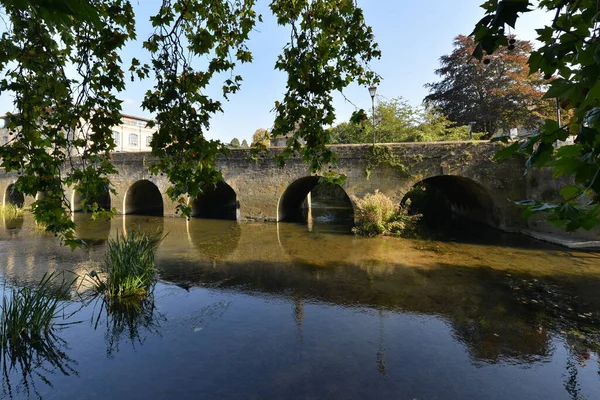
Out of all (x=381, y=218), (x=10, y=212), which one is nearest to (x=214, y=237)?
(x=381, y=218)

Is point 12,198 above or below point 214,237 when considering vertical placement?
above

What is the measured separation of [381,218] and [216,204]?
47.2 ft

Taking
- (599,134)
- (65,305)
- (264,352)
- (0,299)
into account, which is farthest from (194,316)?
(599,134)

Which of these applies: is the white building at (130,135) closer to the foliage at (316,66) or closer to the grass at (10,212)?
the grass at (10,212)

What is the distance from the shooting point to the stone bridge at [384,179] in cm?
1431

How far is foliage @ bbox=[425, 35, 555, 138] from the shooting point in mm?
23922

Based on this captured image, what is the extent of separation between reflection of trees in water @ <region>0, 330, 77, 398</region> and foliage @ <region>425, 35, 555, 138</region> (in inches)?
993

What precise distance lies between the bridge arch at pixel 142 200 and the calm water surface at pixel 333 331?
36.1ft

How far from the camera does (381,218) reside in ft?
46.7

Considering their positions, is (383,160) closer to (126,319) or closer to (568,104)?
(126,319)

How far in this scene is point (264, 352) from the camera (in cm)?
499

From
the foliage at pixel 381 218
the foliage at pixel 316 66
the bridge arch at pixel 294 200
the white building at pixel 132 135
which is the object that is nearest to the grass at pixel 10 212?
the bridge arch at pixel 294 200

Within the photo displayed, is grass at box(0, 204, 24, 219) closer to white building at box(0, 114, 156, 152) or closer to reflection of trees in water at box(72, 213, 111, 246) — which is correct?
reflection of trees in water at box(72, 213, 111, 246)

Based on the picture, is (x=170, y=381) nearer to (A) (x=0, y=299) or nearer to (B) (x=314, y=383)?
(B) (x=314, y=383)
